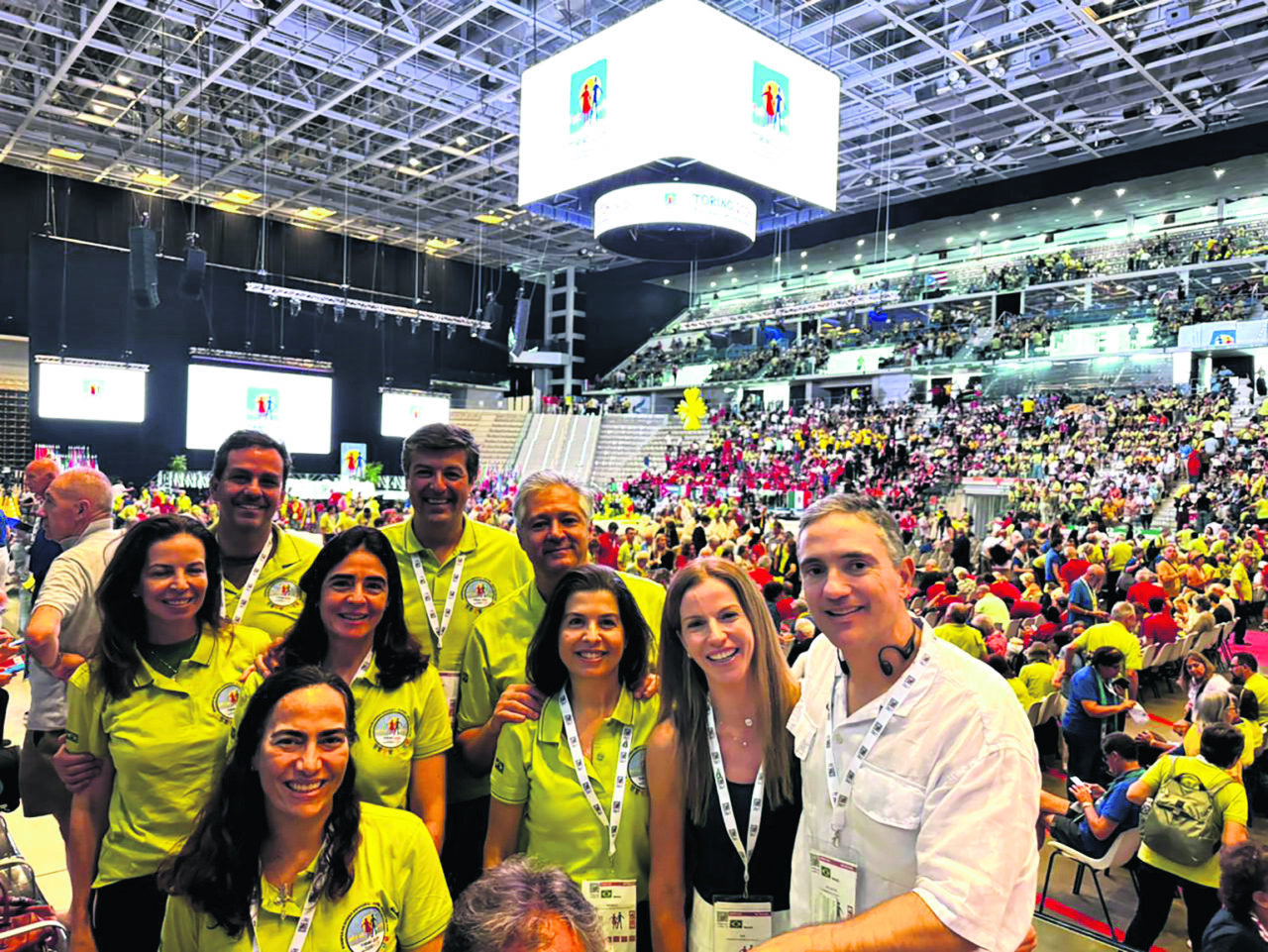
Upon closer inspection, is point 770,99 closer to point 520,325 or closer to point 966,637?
point 966,637

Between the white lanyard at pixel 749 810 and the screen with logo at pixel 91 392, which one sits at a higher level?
the screen with logo at pixel 91 392

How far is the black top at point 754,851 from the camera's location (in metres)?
1.72

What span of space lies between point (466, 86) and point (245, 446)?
16547mm

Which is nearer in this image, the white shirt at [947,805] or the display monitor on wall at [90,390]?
the white shirt at [947,805]

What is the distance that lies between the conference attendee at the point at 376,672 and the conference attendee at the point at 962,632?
413cm

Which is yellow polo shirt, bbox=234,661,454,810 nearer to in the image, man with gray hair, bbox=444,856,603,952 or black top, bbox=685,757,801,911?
black top, bbox=685,757,801,911

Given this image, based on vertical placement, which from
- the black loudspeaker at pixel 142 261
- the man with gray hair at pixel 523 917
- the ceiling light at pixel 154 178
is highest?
the ceiling light at pixel 154 178

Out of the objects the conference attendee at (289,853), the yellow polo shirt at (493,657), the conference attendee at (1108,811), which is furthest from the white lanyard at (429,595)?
the conference attendee at (1108,811)

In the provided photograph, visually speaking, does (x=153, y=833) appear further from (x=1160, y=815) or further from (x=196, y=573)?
(x=1160, y=815)

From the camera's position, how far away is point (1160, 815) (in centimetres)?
348

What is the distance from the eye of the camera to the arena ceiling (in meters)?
14.0

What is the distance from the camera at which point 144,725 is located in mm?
1946

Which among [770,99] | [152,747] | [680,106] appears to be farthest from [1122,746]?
[770,99]

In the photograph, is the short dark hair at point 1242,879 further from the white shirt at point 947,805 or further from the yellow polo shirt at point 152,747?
the yellow polo shirt at point 152,747
